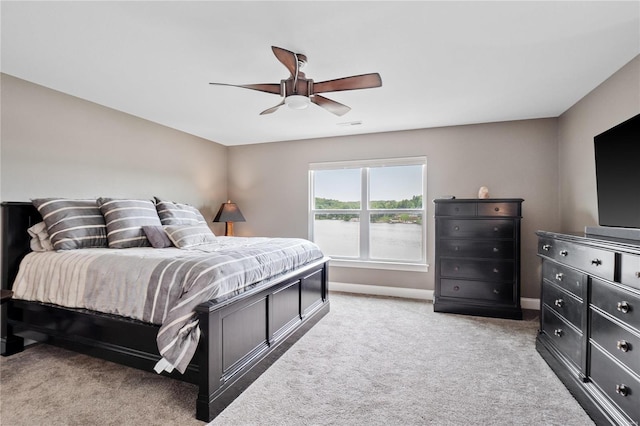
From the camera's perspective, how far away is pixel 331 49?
2.28 meters

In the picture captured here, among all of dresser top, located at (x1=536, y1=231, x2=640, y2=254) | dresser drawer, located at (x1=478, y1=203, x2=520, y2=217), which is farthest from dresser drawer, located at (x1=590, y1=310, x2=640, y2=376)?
dresser drawer, located at (x1=478, y1=203, x2=520, y2=217)

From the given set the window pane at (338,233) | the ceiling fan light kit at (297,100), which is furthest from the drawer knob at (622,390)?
the window pane at (338,233)

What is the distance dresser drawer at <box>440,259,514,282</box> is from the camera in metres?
3.62

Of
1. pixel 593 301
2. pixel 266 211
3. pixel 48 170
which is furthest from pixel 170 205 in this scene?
pixel 593 301

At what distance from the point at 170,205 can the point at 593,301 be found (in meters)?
3.86

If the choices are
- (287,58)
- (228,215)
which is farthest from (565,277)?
(228,215)

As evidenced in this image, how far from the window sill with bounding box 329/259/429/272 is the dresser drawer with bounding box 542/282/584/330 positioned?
1840 mm

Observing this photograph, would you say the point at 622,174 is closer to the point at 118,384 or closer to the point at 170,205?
the point at 118,384

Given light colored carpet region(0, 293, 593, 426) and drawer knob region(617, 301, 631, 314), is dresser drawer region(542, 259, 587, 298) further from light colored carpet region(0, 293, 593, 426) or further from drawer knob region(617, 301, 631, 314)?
light colored carpet region(0, 293, 593, 426)

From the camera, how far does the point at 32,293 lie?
2549 millimetres

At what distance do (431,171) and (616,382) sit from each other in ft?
10.1

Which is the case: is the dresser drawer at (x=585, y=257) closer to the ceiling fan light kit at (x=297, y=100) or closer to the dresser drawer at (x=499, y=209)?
the dresser drawer at (x=499, y=209)

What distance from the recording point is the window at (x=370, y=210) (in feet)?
15.0

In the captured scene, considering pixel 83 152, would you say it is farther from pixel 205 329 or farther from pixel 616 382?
pixel 616 382
